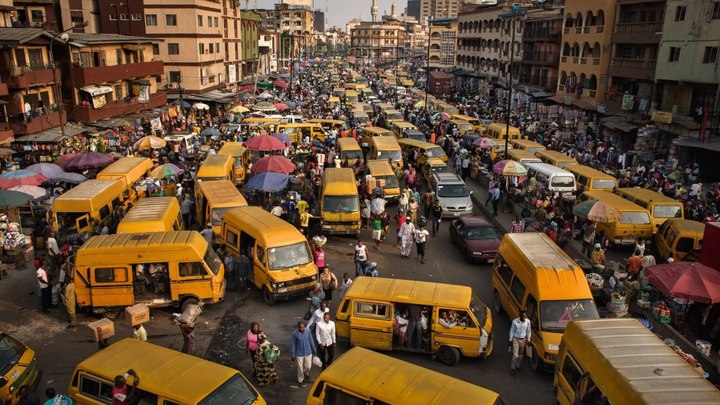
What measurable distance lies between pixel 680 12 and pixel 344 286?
28.9 metres

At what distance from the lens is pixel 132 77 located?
4012cm

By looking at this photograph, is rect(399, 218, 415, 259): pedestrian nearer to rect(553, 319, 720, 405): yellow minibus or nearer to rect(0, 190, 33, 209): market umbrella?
rect(553, 319, 720, 405): yellow minibus

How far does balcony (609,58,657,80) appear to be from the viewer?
116 ft

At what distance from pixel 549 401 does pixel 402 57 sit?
174 meters

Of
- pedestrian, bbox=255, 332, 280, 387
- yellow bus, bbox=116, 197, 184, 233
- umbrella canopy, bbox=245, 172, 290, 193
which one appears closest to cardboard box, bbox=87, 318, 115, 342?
pedestrian, bbox=255, 332, 280, 387

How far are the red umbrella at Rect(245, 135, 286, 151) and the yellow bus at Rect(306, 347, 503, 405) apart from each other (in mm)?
20286

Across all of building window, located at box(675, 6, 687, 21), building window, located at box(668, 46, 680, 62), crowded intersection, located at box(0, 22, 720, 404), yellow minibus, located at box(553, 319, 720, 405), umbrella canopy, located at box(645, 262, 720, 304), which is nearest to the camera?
yellow minibus, located at box(553, 319, 720, 405)

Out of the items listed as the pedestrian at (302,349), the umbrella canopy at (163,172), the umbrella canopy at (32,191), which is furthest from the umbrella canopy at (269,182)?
the pedestrian at (302,349)

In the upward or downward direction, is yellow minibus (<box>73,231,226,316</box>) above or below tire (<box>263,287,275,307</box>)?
above

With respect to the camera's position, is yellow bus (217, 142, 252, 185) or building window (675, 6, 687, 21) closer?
yellow bus (217, 142, 252, 185)

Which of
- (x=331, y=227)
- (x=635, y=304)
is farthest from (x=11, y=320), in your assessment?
(x=635, y=304)

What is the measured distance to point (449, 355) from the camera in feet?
40.6

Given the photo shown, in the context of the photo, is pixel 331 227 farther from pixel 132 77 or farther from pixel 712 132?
pixel 132 77

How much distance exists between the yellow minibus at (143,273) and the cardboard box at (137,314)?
2.73ft
